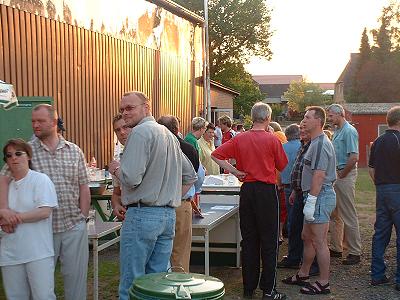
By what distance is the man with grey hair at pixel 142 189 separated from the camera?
396 centimetres

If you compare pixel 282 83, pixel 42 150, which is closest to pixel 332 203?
pixel 42 150

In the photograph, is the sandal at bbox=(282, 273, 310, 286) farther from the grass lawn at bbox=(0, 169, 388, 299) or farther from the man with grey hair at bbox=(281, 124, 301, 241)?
the man with grey hair at bbox=(281, 124, 301, 241)

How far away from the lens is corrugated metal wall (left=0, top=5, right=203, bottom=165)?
9281 millimetres

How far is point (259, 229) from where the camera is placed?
5879mm

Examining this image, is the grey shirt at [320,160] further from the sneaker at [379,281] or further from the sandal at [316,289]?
the sneaker at [379,281]

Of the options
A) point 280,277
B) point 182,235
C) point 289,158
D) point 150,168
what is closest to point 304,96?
point 289,158

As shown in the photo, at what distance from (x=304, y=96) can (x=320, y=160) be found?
7420cm

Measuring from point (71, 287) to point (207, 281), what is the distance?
179 cm

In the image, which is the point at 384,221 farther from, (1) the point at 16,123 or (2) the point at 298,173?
(1) the point at 16,123

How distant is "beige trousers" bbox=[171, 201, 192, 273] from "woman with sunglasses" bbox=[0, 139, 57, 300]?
1524 mm

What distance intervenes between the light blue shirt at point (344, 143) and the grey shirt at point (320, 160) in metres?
1.55

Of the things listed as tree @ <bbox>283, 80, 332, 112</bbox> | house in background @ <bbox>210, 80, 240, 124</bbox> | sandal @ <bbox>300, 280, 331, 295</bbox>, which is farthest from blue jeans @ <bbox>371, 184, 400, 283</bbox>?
tree @ <bbox>283, 80, 332, 112</bbox>

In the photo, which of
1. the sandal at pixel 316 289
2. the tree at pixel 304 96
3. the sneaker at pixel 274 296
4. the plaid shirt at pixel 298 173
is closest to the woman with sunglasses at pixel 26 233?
the sneaker at pixel 274 296

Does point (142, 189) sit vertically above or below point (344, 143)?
below
